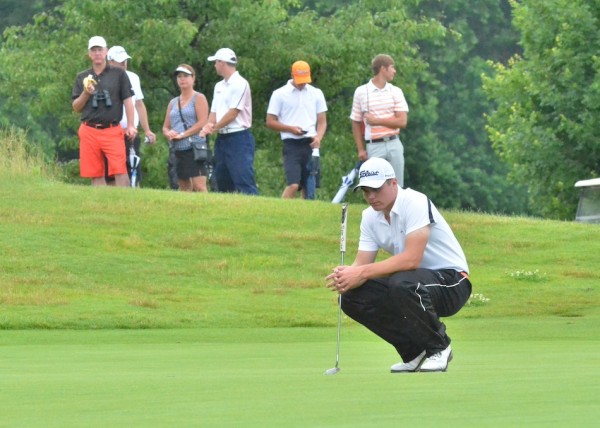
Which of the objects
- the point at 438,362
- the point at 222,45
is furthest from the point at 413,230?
the point at 222,45

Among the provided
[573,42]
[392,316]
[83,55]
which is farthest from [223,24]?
[392,316]

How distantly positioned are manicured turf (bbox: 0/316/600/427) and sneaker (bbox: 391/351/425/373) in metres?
0.16

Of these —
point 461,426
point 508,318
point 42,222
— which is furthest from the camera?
point 42,222

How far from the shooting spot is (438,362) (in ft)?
32.6

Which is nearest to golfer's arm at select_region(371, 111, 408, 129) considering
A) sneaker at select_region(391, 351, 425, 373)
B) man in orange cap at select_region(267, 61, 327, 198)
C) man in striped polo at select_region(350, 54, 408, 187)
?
man in striped polo at select_region(350, 54, 408, 187)

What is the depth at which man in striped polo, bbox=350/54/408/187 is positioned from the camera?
20.5 meters

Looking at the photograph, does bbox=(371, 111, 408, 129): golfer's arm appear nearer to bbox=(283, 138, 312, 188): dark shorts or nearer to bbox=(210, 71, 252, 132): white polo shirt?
bbox=(283, 138, 312, 188): dark shorts

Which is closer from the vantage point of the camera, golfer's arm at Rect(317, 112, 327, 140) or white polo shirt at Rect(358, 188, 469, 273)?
white polo shirt at Rect(358, 188, 469, 273)

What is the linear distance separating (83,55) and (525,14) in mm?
14003

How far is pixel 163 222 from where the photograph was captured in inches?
843

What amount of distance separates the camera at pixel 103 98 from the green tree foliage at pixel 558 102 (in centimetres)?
2089

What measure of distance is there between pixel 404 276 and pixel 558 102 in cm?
3219

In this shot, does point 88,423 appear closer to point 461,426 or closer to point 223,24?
point 461,426

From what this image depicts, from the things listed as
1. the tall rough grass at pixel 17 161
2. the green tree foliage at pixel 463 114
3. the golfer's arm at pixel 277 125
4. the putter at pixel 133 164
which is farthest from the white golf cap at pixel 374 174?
the green tree foliage at pixel 463 114
